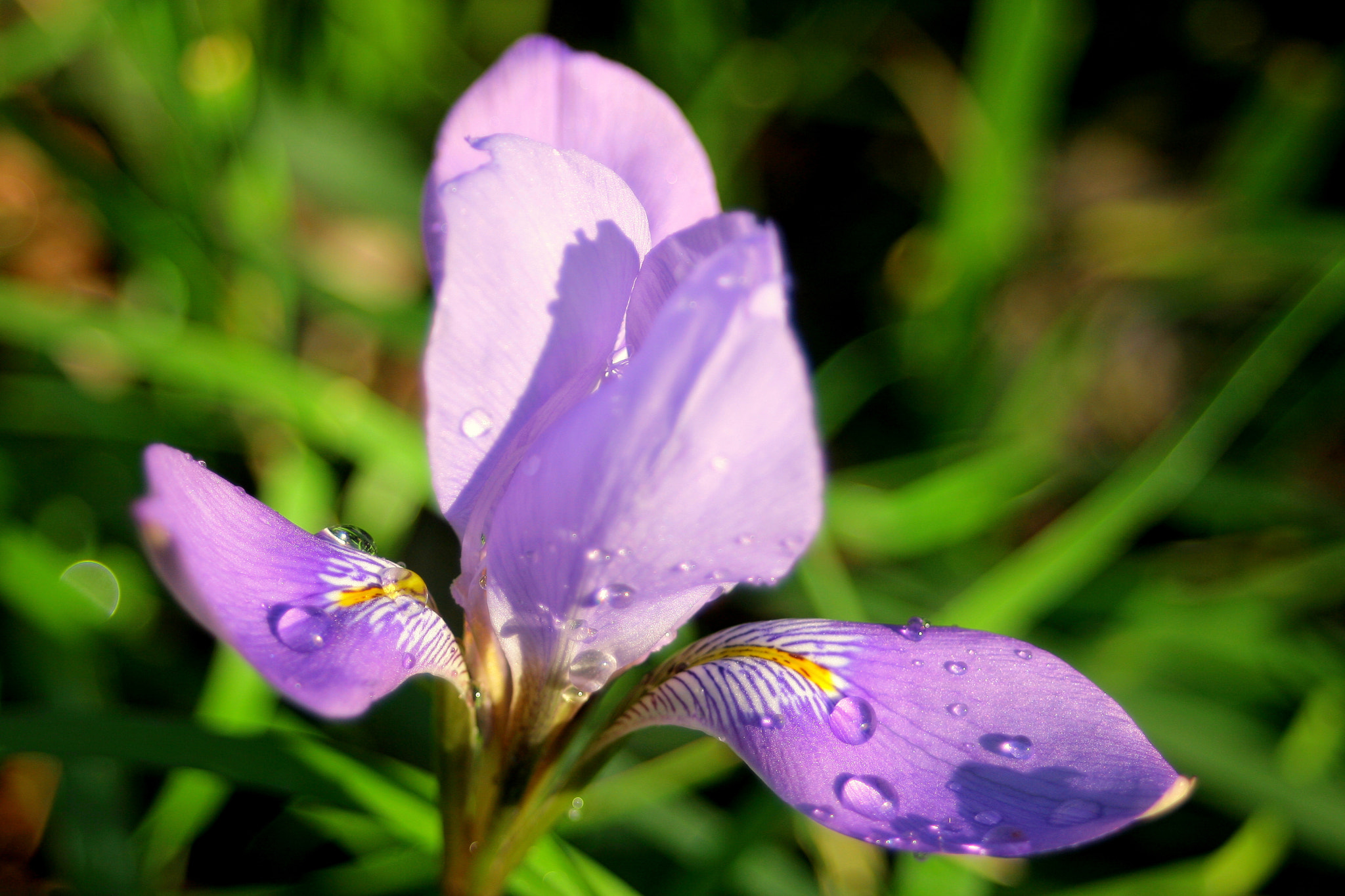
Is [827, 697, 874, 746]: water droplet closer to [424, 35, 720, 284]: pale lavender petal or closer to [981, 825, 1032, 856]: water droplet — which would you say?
[981, 825, 1032, 856]: water droplet

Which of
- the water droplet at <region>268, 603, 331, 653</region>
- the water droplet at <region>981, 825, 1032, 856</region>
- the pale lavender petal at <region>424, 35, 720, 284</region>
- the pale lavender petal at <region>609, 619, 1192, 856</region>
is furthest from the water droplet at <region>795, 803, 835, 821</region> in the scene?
the pale lavender petal at <region>424, 35, 720, 284</region>

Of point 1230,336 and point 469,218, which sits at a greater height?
point 469,218

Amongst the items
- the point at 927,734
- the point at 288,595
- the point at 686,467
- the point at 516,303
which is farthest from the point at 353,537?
the point at 927,734

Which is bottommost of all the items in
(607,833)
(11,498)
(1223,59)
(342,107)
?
(607,833)

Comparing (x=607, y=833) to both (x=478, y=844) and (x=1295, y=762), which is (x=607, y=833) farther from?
(x=1295, y=762)

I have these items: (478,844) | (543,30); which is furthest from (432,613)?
(543,30)
